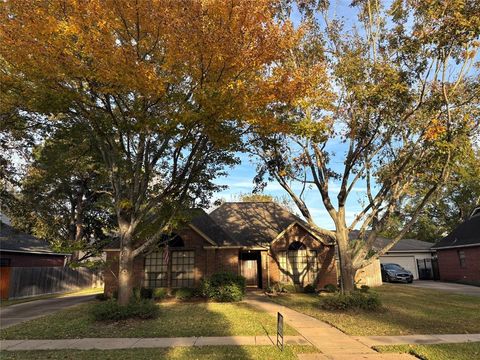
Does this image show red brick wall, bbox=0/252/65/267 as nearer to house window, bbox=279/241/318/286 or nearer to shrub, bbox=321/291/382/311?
house window, bbox=279/241/318/286

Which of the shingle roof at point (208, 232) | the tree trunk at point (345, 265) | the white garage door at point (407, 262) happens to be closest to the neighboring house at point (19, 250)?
the shingle roof at point (208, 232)

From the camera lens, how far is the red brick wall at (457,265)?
29234 mm

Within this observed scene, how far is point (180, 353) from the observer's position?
8.84 metres

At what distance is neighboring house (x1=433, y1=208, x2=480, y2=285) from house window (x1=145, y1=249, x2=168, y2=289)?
24220mm

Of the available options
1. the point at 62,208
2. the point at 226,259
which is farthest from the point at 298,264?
the point at 62,208

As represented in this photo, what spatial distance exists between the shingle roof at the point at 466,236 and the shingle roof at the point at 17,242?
33.3m

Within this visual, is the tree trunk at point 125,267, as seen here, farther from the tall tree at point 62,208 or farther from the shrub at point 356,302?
the tall tree at point 62,208

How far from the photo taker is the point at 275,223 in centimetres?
2848

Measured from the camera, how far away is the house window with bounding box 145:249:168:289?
22781mm

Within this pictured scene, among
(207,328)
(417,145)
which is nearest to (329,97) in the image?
(417,145)

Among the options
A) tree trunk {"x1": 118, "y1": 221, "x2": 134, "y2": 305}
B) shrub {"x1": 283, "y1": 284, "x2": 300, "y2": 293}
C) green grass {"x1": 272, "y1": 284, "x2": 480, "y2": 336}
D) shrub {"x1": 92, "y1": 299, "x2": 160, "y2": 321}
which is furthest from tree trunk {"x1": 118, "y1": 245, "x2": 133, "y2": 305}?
shrub {"x1": 283, "y1": 284, "x2": 300, "y2": 293}

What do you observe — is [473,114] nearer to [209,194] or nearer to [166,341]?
[209,194]

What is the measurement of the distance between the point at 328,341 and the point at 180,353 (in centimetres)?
424

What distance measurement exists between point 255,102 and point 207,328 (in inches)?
304
